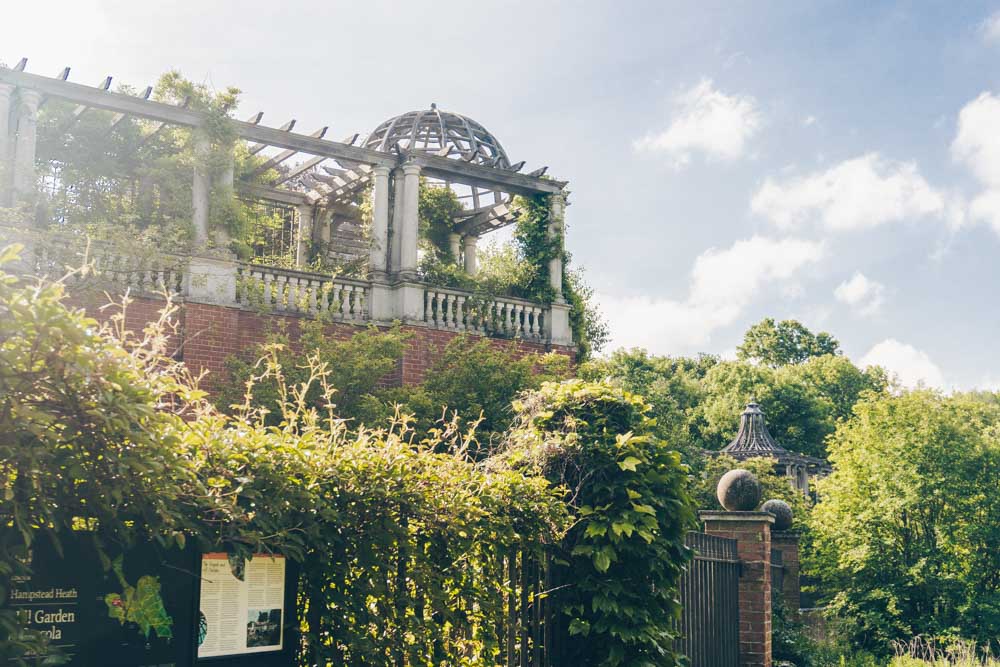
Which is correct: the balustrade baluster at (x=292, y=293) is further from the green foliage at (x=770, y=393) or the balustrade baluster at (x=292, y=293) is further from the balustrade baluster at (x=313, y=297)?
the green foliage at (x=770, y=393)

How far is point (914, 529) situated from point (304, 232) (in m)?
12.7

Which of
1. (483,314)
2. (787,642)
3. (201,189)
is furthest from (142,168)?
(787,642)

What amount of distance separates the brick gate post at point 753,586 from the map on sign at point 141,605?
22.1 feet

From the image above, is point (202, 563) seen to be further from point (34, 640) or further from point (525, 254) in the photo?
point (525, 254)

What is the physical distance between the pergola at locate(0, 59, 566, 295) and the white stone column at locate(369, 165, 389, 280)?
0.02 metres

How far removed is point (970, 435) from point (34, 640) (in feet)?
52.0

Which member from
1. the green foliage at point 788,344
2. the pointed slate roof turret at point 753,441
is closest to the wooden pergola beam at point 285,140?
the pointed slate roof turret at point 753,441

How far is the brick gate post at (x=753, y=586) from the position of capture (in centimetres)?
957

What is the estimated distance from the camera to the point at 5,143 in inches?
516

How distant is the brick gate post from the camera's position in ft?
31.4

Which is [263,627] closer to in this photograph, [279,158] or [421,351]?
[421,351]

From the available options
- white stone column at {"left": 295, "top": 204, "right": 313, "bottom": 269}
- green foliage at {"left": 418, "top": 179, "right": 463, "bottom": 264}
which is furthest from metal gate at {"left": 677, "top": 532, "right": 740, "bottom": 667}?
white stone column at {"left": 295, "top": 204, "right": 313, "bottom": 269}

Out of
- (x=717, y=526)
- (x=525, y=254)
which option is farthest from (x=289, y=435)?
(x=525, y=254)

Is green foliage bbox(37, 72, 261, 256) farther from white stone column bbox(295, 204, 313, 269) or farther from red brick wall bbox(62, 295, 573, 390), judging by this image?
white stone column bbox(295, 204, 313, 269)
